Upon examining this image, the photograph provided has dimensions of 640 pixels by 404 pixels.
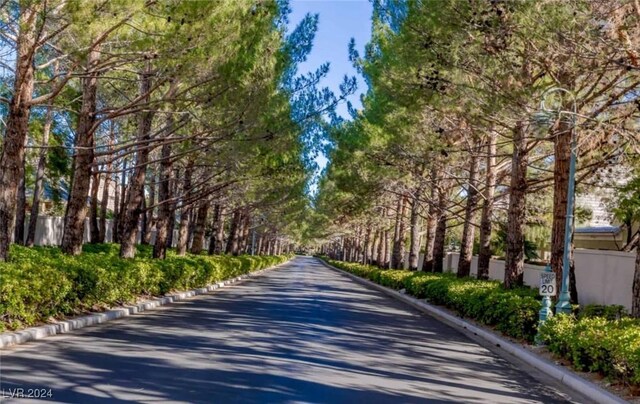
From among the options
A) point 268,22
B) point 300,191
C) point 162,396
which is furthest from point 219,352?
A: point 300,191

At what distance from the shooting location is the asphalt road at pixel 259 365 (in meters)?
7.71

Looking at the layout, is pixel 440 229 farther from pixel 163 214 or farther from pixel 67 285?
pixel 67 285

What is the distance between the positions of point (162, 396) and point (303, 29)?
55.9 ft

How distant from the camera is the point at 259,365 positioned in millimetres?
9641

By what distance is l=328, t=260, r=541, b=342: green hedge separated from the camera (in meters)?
14.5

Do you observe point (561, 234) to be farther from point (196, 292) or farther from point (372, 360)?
point (196, 292)

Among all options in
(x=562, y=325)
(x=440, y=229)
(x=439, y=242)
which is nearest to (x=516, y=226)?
(x=562, y=325)

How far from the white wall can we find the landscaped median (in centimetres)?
402

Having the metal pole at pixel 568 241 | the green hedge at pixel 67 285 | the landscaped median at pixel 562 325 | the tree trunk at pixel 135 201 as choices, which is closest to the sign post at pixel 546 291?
the metal pole at pixel 568 241

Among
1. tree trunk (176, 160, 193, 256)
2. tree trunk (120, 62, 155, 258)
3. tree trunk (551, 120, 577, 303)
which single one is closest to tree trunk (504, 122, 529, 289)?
tree trunk (551, 120, 577, 303)

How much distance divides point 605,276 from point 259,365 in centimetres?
1602

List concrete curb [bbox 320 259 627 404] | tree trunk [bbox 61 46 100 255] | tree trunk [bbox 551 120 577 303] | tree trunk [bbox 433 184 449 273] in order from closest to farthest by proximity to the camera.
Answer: concrete curb [bbox 320 259 627 404]
tree trunk [bbox 551 120 577 303]
tree trunk [bbox 61 46 100 255]
tree trunk [bbox 433 184 449 273]

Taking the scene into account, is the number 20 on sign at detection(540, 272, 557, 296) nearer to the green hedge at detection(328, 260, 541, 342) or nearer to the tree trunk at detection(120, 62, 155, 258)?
the green hedge at detection(328, 260, 541, 342)

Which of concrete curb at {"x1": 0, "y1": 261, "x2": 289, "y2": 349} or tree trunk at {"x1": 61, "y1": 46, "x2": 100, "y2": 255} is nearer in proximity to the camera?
concrete curb at {"x1": 0, "y1": 261, "x2": 289, "y2": 349}
